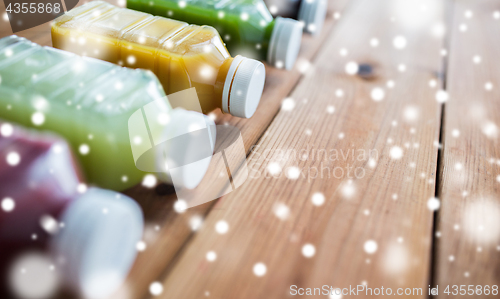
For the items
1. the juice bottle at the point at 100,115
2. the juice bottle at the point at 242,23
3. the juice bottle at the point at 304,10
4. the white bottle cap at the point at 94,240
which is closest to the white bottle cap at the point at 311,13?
the juice bottle at the point at 304,10

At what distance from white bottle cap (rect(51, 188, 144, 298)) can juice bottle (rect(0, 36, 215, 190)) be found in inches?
2.9

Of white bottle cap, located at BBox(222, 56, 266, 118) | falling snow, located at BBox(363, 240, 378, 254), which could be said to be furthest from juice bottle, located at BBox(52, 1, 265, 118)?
falling snow, located at BBox(363, 240, 378, 254)

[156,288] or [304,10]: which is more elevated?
[304,10]

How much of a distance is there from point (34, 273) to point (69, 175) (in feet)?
0.27

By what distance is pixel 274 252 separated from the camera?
0.36m

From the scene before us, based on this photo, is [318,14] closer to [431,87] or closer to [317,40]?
[317,40]

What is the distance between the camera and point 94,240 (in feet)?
0.88

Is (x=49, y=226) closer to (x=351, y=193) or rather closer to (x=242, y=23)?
(x=351, y=193)

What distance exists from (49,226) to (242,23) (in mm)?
434

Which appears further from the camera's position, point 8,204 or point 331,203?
point 331,203

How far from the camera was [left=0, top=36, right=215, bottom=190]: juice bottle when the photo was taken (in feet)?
1.16

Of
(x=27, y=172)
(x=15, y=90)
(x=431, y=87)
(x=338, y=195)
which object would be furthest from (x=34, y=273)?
(x=431, y=87)

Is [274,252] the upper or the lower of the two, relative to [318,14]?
lower

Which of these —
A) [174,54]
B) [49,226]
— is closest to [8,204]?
[49,226]
